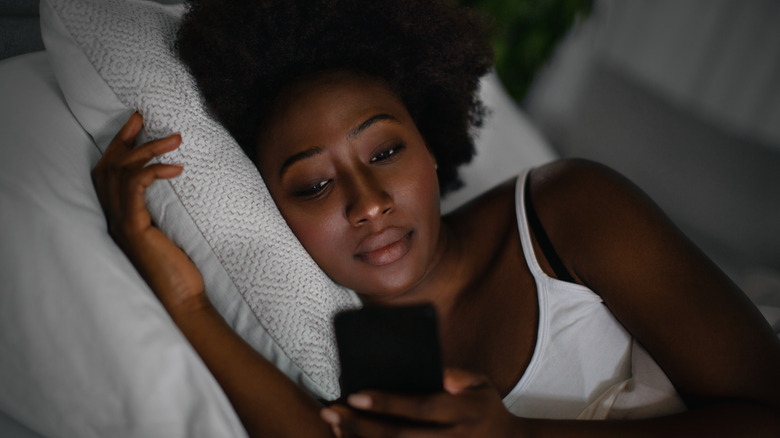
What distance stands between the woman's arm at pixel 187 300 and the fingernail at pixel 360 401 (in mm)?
191

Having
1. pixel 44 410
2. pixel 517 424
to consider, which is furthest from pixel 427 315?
pixel 44 410

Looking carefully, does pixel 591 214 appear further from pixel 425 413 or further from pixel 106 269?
pixel 106 269

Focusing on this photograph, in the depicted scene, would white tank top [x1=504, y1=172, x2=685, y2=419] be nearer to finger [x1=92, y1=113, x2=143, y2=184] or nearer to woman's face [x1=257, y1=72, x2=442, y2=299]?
woman's face [x1=257, y1=72, x2=442, y2=299]

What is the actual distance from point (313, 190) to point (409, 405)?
0.44m

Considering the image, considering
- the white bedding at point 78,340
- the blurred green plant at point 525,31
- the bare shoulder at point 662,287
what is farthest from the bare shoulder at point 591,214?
the blurred green plant at point 525,31

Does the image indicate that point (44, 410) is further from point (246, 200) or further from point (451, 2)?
point (451, 2)

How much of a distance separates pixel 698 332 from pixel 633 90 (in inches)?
41.8

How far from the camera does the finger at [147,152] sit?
2.53 feet

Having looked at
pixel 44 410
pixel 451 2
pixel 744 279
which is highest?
pixel 451 2

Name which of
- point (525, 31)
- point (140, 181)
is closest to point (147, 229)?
point (140, 181)

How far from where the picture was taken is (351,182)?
0.85 m

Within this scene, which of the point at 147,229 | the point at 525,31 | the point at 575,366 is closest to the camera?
the point at 147,229

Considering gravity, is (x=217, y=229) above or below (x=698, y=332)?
above

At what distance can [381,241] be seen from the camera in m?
0.85
